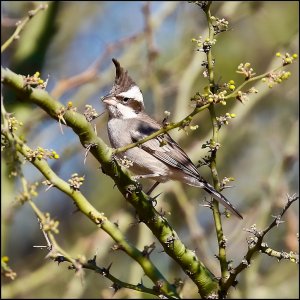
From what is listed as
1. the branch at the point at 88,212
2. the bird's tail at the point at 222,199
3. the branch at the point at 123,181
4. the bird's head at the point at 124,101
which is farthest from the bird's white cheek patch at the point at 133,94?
the branch at the point at 88,212

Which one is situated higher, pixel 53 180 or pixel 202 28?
pixel 202 28

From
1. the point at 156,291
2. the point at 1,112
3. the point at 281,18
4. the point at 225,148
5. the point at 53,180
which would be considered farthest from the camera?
the point at 281,18

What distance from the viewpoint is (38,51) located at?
5836 mm

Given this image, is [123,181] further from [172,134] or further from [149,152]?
[172,134]

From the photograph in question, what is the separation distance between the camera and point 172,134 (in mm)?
5895

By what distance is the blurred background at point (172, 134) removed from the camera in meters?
5.61

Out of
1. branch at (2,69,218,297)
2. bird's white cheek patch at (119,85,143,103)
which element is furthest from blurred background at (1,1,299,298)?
branch at (2,69,218,297)

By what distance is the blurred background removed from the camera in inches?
221

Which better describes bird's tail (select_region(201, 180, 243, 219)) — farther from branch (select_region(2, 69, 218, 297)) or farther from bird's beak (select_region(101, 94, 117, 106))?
bird's beak (select_region(101, 94, 117, 106))

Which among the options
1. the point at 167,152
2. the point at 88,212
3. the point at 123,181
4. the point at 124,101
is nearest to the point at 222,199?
the point at 167,152

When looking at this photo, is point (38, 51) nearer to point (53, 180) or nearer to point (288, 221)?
point (288, 221)

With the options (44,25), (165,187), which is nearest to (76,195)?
(165,187)

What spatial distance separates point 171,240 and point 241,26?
503 cm

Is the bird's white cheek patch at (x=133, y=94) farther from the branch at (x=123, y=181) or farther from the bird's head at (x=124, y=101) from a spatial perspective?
the branch at (x=123, y=181)
